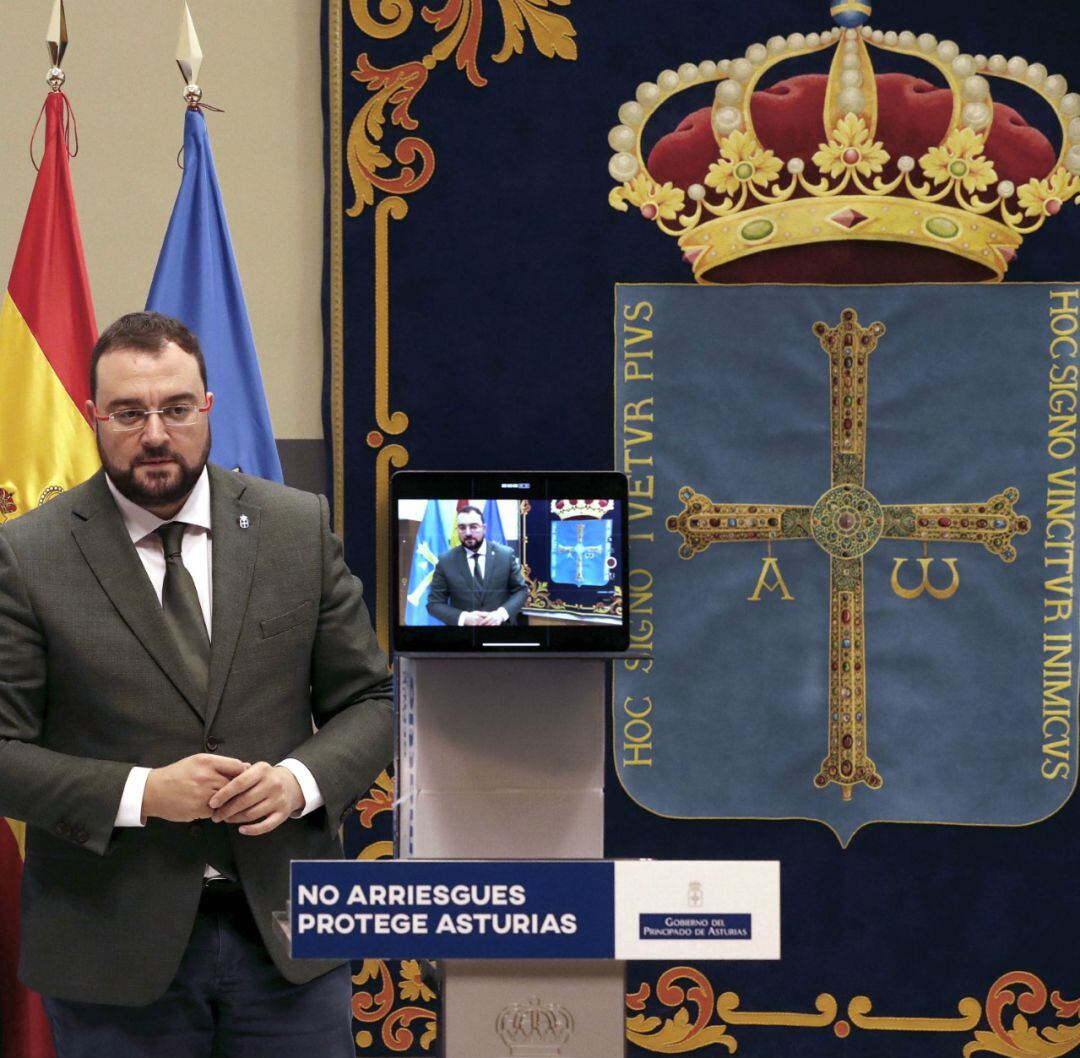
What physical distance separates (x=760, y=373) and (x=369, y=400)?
0.92 meters

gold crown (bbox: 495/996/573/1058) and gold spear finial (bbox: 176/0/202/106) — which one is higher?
gold spear finial (bbox: 176/0/202/106)

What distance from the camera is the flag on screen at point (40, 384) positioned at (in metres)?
2.87

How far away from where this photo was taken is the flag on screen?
287cm

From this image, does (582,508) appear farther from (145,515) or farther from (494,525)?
(145,515)

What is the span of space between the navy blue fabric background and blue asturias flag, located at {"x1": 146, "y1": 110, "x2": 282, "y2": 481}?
373mm

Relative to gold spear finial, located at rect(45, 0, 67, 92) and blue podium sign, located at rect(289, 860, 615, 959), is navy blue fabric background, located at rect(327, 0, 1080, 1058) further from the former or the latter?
blue podium sign, located at rect(289, 860, 615, 959)

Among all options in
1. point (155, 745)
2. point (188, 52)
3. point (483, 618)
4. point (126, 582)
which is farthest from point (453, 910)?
point (188, 52)

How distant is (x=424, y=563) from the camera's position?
100 inches

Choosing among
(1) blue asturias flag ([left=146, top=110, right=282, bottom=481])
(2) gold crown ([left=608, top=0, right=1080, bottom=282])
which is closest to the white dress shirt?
(1) blue asturias flag ([left=146, top=110, right=282, bottom=481])

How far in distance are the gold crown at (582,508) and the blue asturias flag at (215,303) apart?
741mm

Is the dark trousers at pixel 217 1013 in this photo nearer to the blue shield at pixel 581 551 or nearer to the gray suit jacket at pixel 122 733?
the gray suit jacket at pixel 122 733

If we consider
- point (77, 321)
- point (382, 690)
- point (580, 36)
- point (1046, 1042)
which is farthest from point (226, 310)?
point (1046, 1042)

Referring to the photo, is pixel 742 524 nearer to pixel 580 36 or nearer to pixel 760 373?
pixel 760 373

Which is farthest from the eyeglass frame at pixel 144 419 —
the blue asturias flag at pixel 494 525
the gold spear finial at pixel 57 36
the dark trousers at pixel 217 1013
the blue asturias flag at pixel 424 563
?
the gold spear finial at pixel 57 36
